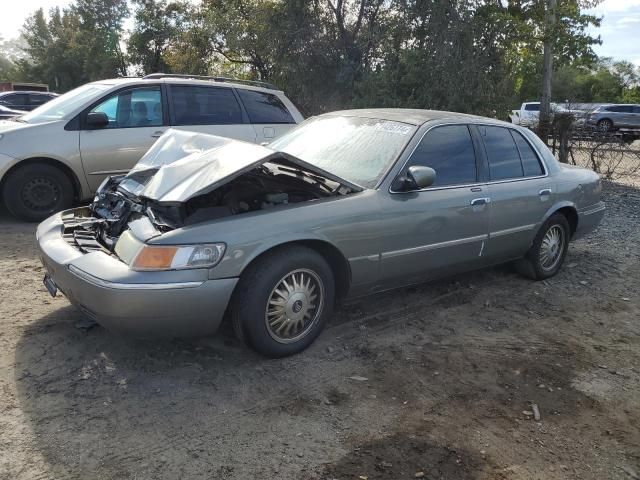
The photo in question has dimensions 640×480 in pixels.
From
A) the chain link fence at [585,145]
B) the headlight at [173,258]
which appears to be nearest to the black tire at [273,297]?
the headlight at [173,258]

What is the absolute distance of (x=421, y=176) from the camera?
3.97 metres

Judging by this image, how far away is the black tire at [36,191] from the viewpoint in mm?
6363

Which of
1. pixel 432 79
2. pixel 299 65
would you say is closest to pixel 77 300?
pixel 432 79

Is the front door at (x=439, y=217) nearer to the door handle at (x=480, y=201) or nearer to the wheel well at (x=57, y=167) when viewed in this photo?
the door handle at (x=480, y=201)

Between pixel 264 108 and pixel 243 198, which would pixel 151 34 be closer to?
pixel 264 108

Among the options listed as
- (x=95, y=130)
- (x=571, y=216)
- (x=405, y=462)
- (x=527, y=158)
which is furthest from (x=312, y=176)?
(x=95, y=130)

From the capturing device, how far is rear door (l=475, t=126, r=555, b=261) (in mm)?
4812

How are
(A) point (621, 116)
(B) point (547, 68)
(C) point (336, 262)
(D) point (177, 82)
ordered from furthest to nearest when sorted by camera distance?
(A) point (621, 116) → (B) point (547, 68) → (D) point (177, 82) → (C) point (336, 262)

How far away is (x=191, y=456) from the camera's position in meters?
2.70

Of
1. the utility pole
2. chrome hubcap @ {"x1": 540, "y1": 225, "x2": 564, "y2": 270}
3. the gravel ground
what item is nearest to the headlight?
the gravel ground

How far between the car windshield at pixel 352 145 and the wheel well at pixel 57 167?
300 centimetres

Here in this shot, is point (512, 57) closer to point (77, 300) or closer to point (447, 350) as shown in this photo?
point (447, 350)

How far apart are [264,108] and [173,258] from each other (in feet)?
16.4

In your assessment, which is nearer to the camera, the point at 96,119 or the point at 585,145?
the point at 96,119
